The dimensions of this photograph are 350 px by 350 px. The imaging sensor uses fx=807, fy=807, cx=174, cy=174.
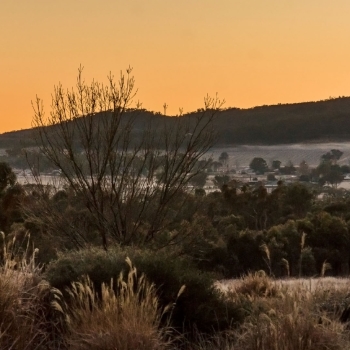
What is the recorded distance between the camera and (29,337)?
28.0 ft

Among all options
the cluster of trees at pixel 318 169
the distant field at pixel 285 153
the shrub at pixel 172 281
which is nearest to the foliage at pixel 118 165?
the shrub at pixel 172 281

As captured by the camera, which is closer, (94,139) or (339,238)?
(94,139)

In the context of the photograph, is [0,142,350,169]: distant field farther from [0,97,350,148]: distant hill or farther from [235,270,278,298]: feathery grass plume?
[235,270,278,298]: feathery grass plume

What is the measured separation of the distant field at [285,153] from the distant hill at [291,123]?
418 centimetres

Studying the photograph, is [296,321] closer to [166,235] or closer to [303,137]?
[166,235]

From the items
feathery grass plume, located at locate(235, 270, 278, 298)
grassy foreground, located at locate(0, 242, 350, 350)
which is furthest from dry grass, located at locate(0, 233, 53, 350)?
feathery grass plume, located at locate(235, 270, 278, 298)

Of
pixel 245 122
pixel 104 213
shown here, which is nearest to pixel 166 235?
pixel 104 213

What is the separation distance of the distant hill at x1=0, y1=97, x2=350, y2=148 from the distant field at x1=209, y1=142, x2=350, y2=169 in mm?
4176

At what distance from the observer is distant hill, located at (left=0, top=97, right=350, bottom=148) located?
16988 cm

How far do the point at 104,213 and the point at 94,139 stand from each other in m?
2.07

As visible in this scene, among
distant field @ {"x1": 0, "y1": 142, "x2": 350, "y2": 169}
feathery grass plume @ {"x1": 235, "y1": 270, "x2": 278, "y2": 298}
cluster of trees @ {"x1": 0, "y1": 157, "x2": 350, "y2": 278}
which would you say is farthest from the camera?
distant field @ {"x1": 0, "y1": 142, "x2": 350, "y2": 169}

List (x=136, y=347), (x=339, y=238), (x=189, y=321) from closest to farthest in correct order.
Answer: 1. (x=136, y=347)
2. (x=189, y=321)
3. (x=339, y=238)

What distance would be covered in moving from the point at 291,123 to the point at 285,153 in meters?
17.5

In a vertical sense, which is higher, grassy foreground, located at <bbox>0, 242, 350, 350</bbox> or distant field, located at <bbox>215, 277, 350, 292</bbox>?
grassy foreground, located at <bbox>0, 242, 350, 350</bbox>
